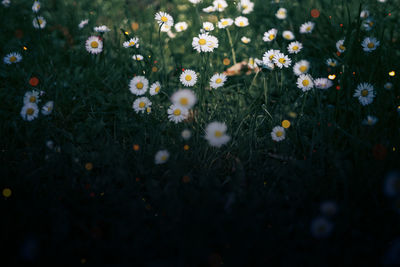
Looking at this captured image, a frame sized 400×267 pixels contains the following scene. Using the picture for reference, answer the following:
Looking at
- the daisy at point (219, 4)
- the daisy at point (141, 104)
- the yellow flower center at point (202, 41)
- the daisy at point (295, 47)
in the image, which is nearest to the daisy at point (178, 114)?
the daisy at point (141, 104)

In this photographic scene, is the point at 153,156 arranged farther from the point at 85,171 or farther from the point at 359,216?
the point at 359,216

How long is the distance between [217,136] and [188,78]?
479 millimetres

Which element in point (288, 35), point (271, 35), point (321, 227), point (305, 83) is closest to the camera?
point (321, 227)

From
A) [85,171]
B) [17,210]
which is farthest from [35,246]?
[85,171]

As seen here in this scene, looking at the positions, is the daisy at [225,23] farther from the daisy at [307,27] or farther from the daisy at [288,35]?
the daisy at [307,27]

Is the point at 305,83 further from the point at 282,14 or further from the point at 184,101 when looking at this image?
the point at 282,14

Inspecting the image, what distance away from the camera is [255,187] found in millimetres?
1122

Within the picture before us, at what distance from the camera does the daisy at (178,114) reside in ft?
4.48

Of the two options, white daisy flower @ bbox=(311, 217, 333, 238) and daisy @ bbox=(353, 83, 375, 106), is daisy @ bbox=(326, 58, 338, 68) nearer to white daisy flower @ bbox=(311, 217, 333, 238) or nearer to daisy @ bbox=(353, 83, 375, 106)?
daisy @ bbox=(353, 83, 375, 106)

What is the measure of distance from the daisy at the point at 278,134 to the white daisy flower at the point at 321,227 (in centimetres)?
49

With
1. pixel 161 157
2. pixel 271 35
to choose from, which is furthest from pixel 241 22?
pixel 161 157

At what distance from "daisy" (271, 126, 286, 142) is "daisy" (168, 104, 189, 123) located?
46 centimetres

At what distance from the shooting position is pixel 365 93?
4.50ft

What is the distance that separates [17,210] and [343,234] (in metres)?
1.23
